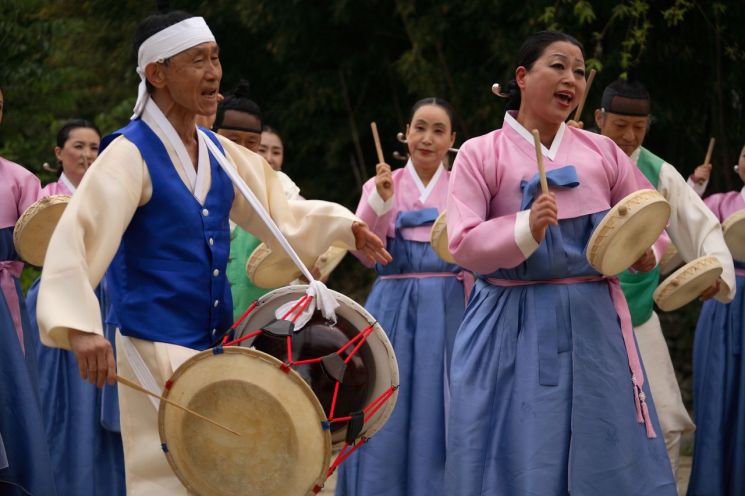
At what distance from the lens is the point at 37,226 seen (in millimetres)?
5629

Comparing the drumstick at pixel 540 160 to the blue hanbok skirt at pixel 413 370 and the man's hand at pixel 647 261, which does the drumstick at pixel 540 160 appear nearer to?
the man's hand at pixel 647 261

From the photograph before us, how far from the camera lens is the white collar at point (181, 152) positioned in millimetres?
4066

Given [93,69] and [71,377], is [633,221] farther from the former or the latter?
[93,69]

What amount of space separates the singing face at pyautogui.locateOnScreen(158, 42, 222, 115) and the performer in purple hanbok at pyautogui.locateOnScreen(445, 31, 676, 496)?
929 millimetres

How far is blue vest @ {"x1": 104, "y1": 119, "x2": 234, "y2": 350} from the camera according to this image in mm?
3965

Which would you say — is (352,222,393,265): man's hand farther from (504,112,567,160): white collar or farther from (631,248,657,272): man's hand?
(631,248,657,272): man's hand

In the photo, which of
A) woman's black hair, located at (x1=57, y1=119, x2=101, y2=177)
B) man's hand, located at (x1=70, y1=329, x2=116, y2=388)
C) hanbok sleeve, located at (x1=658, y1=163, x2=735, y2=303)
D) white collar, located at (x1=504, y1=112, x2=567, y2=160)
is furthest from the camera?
woman's black hair, located at (x1=57, y1=119, x2=101, y2=177)

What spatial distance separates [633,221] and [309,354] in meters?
1.15

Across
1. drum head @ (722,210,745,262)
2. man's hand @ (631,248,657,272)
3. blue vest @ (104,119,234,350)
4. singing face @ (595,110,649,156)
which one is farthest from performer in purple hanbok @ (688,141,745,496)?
blue vest @ (104,119,234,350)

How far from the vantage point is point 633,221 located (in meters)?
4.29

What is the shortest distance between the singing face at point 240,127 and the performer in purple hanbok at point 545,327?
7.83 ft

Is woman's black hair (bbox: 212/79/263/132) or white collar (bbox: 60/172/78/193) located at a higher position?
woman's black hair (bbox: 212/79/263/132)

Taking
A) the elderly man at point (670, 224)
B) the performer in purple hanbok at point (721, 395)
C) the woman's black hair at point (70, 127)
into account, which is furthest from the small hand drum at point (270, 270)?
the performer in purple hanbok at point (721, 395)

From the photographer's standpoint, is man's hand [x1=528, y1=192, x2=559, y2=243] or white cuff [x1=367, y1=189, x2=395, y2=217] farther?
white cuff [x1=367, y1=189, x2=395, y2=217]
